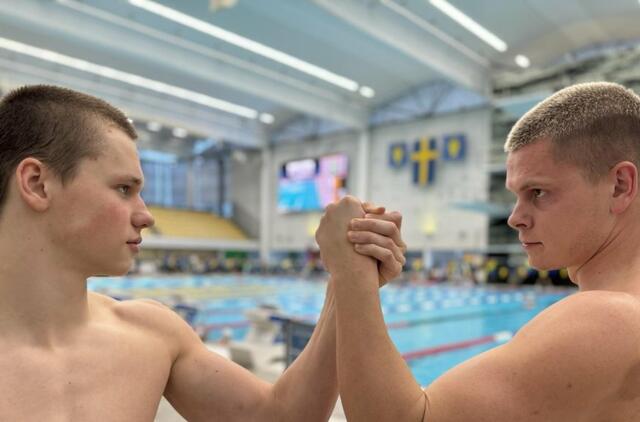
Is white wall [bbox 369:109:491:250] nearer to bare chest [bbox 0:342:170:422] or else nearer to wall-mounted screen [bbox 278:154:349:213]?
wall-mounted screen [bbox 278:154:349:213]

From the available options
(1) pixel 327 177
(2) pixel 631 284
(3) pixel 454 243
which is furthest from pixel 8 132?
(1) pixel 327 177

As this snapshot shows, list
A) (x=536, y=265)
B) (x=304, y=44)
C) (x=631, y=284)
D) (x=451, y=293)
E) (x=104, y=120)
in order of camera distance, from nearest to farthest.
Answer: (x=631, y=284), (x=536, y=265), (x=104, y=120), (x=451, y=293), (x=304, y=44)

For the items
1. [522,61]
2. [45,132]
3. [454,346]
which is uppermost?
[522,61]

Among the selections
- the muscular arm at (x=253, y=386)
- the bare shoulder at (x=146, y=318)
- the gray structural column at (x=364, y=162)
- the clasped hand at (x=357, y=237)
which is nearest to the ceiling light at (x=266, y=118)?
the gray structural column at (x=364, y=162)

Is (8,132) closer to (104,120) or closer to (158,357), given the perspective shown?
(104,120)

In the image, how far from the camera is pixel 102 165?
4.05 ft

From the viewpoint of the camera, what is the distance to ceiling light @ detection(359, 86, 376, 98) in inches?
892

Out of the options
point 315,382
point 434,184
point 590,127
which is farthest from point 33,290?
point 434,184

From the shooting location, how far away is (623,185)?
107 cm

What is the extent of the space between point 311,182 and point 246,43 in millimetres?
12220

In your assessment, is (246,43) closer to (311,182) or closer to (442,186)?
(442,186)

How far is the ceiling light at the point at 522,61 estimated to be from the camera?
18.1 meters

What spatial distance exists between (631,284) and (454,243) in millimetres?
22083

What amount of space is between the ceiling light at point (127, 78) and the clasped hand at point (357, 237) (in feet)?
65.0
